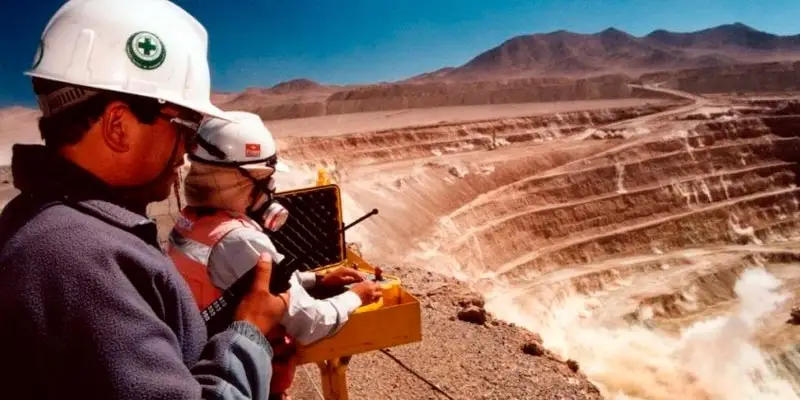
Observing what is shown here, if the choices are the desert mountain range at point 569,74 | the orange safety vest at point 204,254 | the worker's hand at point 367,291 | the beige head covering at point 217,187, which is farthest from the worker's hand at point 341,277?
the desert mountain range at point 569,74

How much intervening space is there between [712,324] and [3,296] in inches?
994

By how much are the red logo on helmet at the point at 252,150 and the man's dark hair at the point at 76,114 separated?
145cm

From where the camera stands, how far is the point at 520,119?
36.3 metres

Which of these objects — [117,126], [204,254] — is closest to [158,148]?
[117,126]

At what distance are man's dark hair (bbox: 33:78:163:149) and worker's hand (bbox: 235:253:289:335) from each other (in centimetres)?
54

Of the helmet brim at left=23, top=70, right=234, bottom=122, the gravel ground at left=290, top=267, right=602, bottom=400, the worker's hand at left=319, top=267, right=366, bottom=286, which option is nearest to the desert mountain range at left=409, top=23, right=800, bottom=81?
the gravel ground at left=290, top=267, right=602, bottom=400

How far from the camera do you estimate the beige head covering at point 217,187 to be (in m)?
3.06

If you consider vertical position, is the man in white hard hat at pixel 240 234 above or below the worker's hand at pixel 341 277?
above

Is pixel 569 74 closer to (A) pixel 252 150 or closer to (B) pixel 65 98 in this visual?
(A) pixel 252 150

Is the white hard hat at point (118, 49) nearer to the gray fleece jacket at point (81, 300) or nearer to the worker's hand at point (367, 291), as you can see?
the gray fleece jacket at point (81, 300)

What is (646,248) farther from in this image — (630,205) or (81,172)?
(81,172)

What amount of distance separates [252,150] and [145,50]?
1434mm

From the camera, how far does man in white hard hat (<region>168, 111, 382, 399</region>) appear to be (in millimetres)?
2643

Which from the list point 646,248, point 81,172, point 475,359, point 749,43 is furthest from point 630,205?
point 749,43
